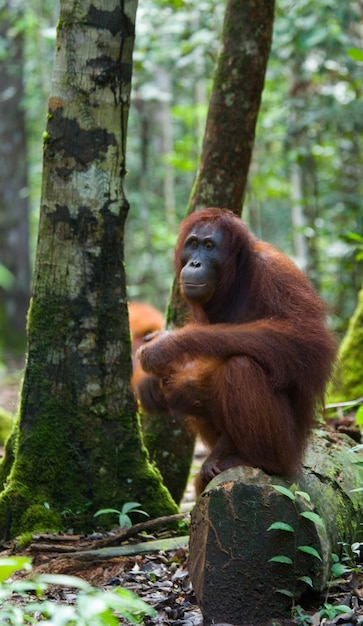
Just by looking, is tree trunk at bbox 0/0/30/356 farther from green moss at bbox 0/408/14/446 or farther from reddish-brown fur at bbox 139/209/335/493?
reddish-brown fur at bbox 139/209/335/493

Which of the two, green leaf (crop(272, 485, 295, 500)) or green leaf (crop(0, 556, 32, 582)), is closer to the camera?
green leaf (crop(0, 556, 32, 582))

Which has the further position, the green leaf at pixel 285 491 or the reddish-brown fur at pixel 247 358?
the reddish-brown fur at pixel 247 358

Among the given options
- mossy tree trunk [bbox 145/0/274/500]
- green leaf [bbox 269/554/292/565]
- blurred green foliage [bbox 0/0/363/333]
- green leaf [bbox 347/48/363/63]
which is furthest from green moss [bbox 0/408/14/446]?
green leaf [bbox 347/48/363/63]

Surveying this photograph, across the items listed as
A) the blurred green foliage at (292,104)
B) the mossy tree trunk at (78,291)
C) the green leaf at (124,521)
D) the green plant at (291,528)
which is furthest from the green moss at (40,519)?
the blurred green foliage at (292,104)

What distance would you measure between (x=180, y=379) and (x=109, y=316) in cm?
66

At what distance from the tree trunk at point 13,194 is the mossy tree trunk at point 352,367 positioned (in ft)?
25.0

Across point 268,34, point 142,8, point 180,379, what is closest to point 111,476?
point 180,379

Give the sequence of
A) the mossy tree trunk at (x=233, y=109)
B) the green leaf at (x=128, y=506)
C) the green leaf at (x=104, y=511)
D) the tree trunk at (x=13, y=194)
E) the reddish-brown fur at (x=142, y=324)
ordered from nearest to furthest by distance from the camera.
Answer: the green leaf at (x=104, y=511), the green leaf at (x=128, y=506), the mossy tree trunk at (x=233, y=109), the reddish-brown fur at (x=142, y=324), the tree trunk at (x=13, y=194)

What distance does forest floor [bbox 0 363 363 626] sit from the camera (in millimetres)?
3348

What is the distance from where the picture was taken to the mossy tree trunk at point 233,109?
535 cm

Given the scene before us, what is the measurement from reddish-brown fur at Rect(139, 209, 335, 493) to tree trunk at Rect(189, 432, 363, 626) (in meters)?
0.30

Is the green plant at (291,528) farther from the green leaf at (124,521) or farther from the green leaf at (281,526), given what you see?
the green leaf at (124,521)

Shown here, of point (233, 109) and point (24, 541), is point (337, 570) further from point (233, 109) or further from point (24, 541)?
point (233, 109)

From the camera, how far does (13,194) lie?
539 inches
